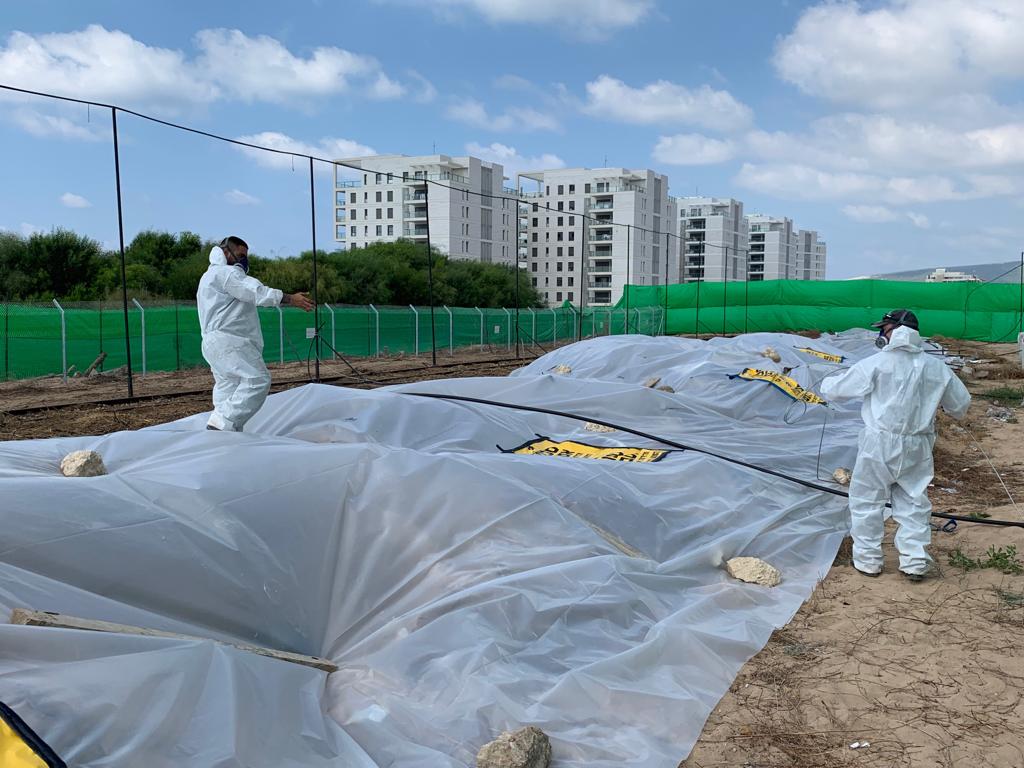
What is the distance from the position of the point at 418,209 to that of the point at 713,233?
48409mm

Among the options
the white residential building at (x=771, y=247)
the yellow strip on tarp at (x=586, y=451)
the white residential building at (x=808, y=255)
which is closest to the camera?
the yellow strip on tarp at (x=586, y=451)

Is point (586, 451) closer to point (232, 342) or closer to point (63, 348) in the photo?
point (232, 342)

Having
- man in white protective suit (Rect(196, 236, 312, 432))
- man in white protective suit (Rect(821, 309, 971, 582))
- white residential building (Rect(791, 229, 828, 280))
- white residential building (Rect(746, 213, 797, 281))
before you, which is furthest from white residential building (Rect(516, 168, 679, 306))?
man in white protective suit (Rect(821, 309, 971, 582))

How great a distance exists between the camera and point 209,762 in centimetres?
226

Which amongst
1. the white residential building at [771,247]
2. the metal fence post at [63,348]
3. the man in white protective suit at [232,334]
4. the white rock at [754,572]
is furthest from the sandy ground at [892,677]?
the white residential building at [771,247]

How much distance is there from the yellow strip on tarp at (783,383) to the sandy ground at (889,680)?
4.19 meters

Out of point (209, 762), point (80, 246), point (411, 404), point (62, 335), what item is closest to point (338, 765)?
point (209, 762)

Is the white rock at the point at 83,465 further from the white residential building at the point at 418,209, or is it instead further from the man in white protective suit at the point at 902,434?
the white residential building at the point at 418,209

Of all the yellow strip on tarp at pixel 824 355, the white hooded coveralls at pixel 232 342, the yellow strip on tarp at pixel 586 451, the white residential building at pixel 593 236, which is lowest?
the yellow strip on tarp at pixel 586 451

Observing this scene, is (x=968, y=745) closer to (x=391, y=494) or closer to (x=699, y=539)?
(x=699, y=539)

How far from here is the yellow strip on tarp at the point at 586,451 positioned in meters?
6.19

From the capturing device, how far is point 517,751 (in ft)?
8.62

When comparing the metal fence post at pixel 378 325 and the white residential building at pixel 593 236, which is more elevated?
the white residential building at pixel 593 236

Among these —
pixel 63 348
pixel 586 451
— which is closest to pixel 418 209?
pixel 63 348
